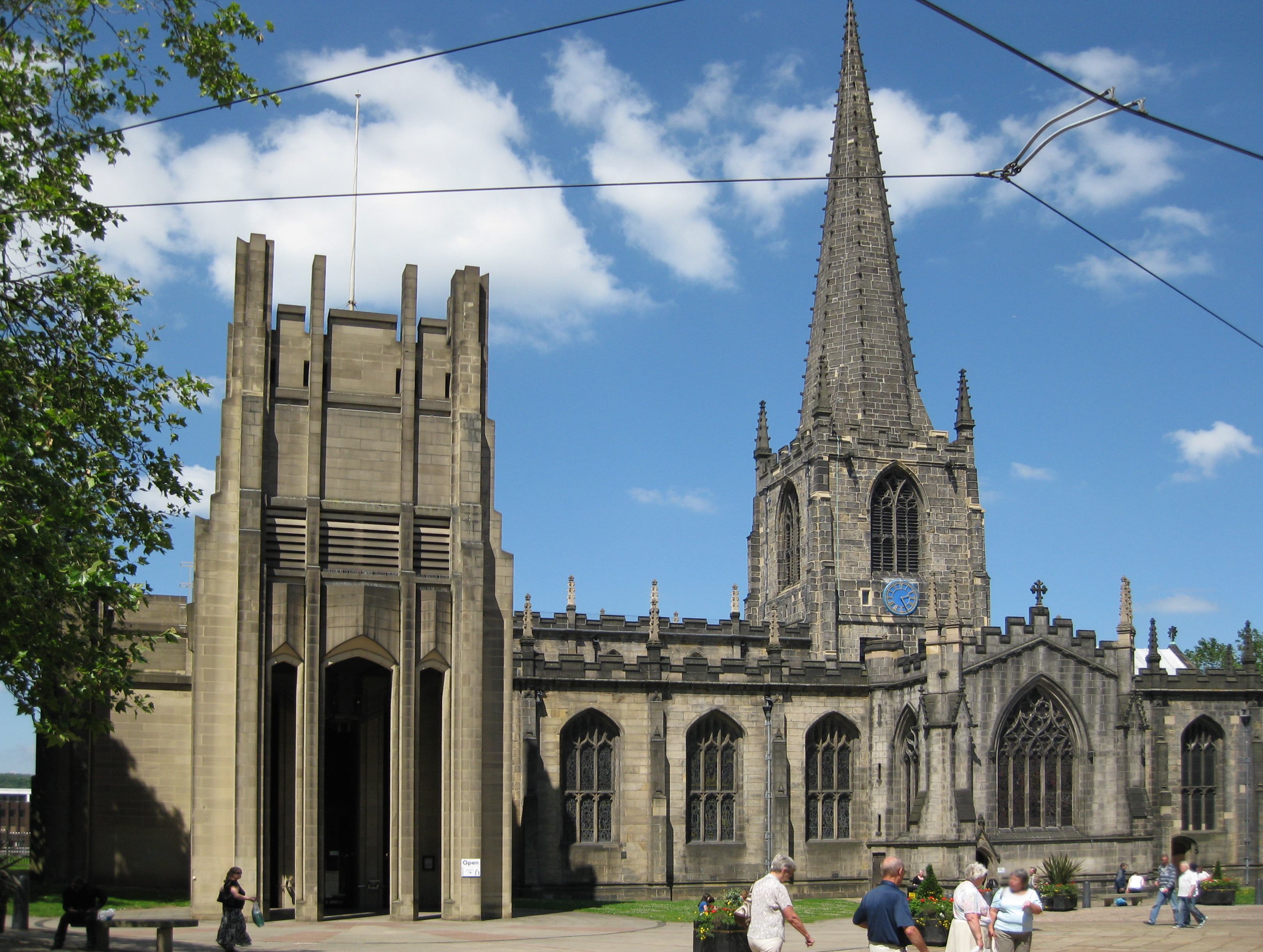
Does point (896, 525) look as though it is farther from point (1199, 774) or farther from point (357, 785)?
point (357, 785)

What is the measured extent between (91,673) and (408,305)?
1572 cm

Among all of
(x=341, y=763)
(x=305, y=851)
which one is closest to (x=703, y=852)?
(x=341, y=763)

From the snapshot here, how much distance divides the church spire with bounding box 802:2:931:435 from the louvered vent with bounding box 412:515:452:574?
3294cm

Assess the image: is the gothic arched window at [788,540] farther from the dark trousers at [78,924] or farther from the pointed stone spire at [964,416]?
the dark trousers at [78,924]

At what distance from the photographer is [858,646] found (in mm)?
58656

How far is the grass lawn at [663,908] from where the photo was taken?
36562 mm

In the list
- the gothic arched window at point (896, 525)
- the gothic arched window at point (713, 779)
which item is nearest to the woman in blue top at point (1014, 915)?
the gothic arched window at point (713, 779)

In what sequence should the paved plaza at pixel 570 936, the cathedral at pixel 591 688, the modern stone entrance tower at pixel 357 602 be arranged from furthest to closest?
the cathedral at pixel 591 688, the modern stone entrance tower at pixel 357 602, the paved plaza at pixel 570 936

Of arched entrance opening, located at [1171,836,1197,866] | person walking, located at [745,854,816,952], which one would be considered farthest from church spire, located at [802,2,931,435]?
person walking, located at [745,854,816,952]

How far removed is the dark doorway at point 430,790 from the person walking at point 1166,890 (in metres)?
15.8

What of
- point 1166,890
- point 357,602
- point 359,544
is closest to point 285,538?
point 359,544

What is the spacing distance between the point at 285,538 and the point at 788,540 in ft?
120

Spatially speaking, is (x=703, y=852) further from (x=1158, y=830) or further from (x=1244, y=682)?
(x=1244, y=682)

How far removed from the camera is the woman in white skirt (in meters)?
16.7
